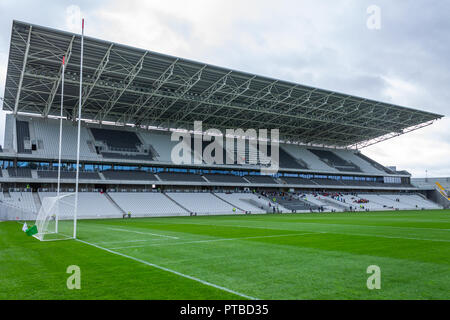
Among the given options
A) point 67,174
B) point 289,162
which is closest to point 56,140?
point 67,174

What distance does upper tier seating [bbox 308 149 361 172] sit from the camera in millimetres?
77312

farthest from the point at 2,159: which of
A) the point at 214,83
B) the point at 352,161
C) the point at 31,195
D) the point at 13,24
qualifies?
the point at 352,161

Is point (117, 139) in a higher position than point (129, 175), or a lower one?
higher

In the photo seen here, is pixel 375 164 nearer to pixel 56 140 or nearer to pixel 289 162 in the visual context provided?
pixel 289 162

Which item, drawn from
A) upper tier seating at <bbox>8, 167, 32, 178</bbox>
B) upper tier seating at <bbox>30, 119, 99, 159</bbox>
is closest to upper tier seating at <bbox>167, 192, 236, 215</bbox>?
upper tier seating at <bbox>30, 119, 99, 159</bbox>

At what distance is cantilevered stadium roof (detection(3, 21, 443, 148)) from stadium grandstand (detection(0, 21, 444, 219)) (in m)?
0.17

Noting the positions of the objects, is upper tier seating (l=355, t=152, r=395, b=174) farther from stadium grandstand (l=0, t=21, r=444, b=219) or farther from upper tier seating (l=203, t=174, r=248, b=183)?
upper tier seating (l=203, t=174, r=248, b=183)

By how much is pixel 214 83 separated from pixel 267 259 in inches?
1444

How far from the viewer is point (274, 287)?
282 inches

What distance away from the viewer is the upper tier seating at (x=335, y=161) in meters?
77.3

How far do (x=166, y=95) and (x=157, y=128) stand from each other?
63.6 feet

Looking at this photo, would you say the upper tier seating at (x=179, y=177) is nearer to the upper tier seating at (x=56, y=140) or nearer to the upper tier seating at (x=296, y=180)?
the upper tier seating at (x=56, y=140)

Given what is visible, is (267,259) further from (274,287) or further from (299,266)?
(274,287)

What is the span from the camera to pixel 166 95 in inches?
1780
